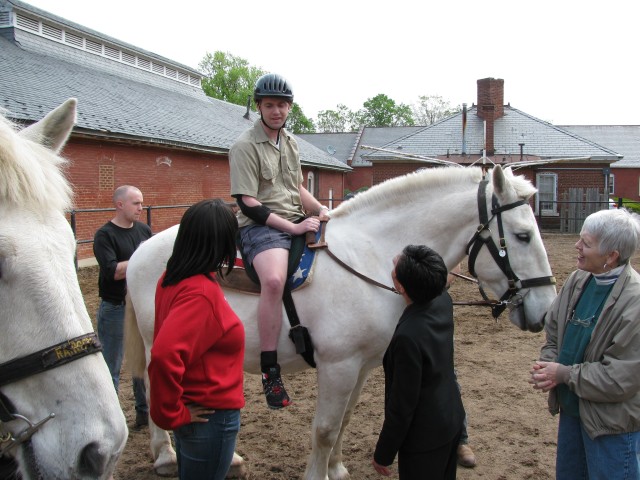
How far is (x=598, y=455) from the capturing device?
2242 mm

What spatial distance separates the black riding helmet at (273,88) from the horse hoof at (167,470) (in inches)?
111

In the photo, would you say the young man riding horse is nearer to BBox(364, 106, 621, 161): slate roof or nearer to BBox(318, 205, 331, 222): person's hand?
BBox(318, 205, 331, 222): person's hand

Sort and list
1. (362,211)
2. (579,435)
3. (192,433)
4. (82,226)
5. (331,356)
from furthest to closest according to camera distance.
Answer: (82,226), (362,211), (331,356), (579,435), (192,433)

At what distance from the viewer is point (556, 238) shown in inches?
755

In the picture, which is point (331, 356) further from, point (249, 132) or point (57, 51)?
point (57, 51)

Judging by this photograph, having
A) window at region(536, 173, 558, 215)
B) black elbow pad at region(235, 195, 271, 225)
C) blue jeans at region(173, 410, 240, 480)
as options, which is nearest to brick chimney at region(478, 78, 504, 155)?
window at region(536, 173, 558, 215)

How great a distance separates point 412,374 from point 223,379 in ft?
2.74

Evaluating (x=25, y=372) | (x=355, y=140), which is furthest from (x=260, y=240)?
(x=355, y=140)

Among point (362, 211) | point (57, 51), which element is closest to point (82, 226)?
point (57, 51)

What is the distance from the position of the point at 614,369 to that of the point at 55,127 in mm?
2577

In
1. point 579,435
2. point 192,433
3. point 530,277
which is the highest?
point 530,277

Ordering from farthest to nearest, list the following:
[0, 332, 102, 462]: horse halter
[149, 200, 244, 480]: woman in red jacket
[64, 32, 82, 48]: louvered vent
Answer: [64, 32, 82, 48]: louvered vent → [149, 200, 244, 480]: woman in red jacket → [0, 332, 102, 462]: horse halter

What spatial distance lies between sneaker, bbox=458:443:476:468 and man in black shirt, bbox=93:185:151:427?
2753mm

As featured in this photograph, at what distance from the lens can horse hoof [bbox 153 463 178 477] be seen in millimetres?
3609
